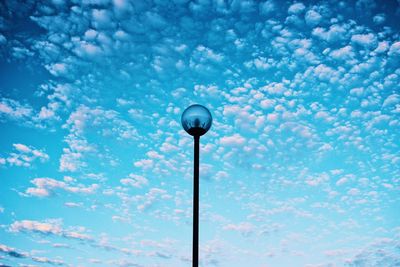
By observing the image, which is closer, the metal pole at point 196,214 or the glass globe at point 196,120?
the metal pole at point 196,214

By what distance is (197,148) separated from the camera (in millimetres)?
5883

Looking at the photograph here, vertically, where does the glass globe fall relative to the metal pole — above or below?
above

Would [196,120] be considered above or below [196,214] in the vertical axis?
above

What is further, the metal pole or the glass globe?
the glass globe

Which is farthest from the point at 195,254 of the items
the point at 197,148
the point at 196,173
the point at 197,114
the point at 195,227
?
the point at 197,114

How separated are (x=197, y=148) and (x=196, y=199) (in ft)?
3.33

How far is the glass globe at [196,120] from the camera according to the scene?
5.94 meters

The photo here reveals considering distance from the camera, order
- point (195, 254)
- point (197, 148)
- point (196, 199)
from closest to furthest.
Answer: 1. point (195, 254)
2. point (196, 199)
3. point (197, 148)

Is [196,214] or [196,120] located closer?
[196,214]

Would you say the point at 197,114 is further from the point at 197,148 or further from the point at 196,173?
the point at 196,173

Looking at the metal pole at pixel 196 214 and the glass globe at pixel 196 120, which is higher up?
the glass globe at pixel 196 120

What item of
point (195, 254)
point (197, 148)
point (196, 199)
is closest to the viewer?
point (195, 254)

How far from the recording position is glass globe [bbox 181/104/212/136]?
594cm

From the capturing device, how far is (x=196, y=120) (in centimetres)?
593
